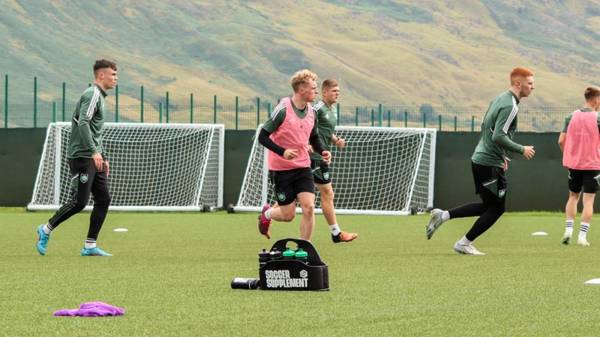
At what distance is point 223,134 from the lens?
90.1 feet

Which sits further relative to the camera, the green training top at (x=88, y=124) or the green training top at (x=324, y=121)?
the green training top at (x=324, y=121)

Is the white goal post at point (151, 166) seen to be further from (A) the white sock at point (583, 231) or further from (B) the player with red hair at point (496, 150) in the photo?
(B) the player with red hair at point (496, 150)

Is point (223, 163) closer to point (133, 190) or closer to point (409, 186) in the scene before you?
point (133, 190)

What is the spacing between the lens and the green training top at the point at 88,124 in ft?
43.9

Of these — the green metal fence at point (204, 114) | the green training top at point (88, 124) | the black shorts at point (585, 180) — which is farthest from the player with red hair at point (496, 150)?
the green metal fence at point (204, 114)

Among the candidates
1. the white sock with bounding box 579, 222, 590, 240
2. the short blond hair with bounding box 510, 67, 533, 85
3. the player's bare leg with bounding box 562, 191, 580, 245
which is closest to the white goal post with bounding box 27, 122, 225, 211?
the player's bare leg with bounding box 562, 191, 580, 245

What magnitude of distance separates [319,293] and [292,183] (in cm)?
336

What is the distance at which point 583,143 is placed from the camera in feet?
51.3

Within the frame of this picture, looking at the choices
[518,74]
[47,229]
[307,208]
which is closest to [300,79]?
[307,208]

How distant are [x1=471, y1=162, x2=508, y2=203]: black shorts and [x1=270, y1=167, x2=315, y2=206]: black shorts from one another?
5.80 ft

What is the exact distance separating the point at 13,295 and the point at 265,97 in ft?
573

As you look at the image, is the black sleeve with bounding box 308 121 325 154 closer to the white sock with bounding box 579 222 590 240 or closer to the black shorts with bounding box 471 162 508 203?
the black shorts with bounding box 471 162 508 203

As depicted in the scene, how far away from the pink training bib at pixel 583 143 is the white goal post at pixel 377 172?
10.5m

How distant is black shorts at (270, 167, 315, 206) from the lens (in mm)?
12734
